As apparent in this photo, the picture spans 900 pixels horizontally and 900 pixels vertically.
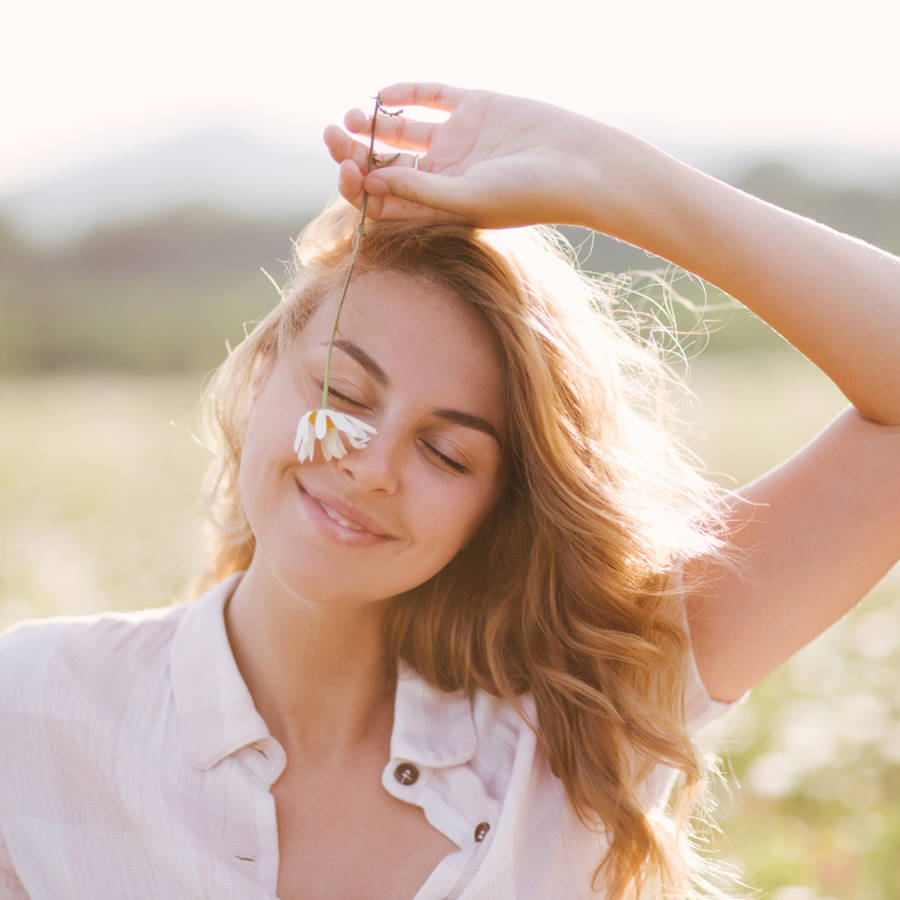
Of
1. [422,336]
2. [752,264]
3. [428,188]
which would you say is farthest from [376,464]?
[752,264]

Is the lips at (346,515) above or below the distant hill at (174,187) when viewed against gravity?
above

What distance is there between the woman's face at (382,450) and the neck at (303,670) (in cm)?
19

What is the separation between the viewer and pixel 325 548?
1886 millimetres

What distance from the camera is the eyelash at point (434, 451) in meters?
1.92

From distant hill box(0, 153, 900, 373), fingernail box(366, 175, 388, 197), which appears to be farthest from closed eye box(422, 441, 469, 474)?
distant hill box(0, 153, 900, 373)

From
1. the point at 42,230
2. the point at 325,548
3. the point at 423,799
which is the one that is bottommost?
the point at 42,230

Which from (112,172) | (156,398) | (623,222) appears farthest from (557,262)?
(112,172)

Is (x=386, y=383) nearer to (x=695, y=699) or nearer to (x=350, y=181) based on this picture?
(x=350, y=181)

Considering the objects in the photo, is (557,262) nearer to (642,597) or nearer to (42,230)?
(642,597)

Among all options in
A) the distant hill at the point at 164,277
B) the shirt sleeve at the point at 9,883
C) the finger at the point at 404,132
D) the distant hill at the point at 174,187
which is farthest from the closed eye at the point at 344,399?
the distant hill at the point at 174,187

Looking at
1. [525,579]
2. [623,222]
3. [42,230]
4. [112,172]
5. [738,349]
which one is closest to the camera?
[623,222]

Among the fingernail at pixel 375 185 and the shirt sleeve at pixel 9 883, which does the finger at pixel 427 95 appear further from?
the shirt sleeve at pixel 9 883

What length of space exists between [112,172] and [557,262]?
92.3 ft

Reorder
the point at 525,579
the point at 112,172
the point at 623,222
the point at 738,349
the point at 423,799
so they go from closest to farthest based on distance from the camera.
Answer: the point at 623,222, the point at 423,799, the point at 525,579, the point at 738,349, the point at 112,172
